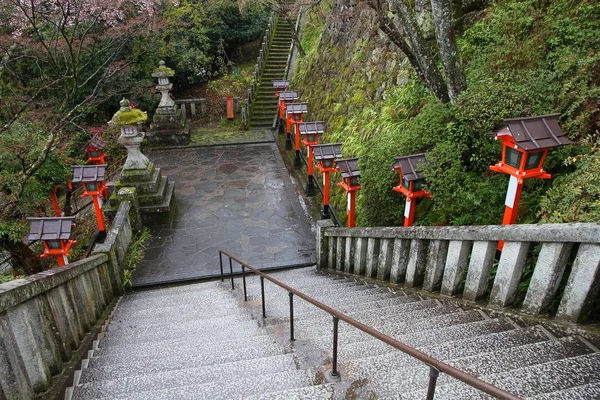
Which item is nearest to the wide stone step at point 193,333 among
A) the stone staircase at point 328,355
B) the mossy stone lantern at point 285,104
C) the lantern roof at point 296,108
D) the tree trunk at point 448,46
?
the stone staircase at point 328,355

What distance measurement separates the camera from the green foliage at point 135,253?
7406 millimetres

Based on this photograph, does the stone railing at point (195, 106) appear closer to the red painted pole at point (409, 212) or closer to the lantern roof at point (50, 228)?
the lantern roof at point (50, 228)

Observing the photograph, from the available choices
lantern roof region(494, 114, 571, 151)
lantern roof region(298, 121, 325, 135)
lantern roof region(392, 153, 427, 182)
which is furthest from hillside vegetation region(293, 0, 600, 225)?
lantern roof region(298, 121, 325, 135)

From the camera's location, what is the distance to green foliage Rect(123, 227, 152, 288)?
24.3 ft

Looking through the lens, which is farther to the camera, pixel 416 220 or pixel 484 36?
pixel 484 36

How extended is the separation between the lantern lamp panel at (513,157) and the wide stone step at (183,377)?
2.83 metres

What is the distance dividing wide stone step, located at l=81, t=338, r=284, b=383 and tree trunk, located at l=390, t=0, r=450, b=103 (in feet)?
Answer: 15.2

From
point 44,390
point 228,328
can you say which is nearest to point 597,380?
point 228,328

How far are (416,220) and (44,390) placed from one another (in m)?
4.77

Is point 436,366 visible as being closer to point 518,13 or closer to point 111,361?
point 111,361

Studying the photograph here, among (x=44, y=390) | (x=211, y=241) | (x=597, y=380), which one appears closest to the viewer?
(x=597, y=380)

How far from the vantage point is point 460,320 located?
3.62 metres

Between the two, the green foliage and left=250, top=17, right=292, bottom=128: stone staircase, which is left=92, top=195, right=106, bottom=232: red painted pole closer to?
the green foliage

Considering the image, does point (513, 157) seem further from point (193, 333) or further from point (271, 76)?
point (271, 76)
